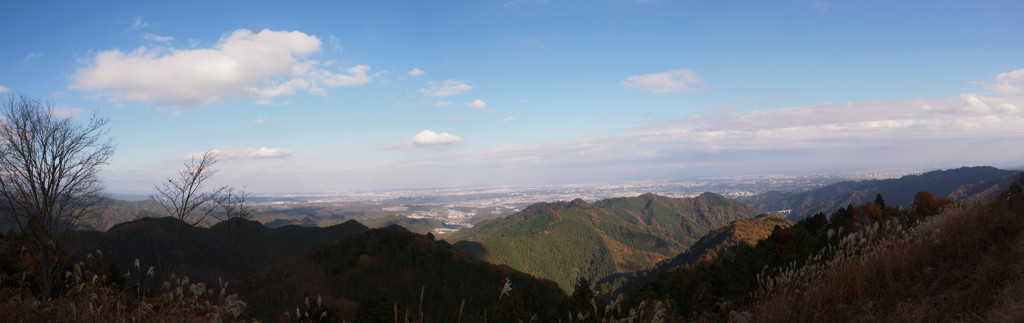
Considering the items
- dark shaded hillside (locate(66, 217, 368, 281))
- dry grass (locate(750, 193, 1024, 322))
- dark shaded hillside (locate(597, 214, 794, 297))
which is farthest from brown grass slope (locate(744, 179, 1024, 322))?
dark shaded hillside (locate(597, 214, 794, 297))

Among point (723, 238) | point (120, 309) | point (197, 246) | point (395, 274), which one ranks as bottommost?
point (723, 238)

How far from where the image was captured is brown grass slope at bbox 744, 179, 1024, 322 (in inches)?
125

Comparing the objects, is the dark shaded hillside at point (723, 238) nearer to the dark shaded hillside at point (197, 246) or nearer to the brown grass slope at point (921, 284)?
the dark shaded hillside at point (197, 246)

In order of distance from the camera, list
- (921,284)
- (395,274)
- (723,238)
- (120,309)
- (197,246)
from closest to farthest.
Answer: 1. (921,284)
2. (120,309)
3. (395,274)
4. (197,246)
5. (723,238)

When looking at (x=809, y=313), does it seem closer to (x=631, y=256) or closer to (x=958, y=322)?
(x=958, y=322)

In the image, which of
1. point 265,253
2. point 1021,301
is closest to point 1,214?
point 1021,301

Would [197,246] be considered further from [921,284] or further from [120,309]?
[921,284]

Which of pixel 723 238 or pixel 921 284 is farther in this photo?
pixel 723 238

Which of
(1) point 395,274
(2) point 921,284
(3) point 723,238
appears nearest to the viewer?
(2) point 921,284

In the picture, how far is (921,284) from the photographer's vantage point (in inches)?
158

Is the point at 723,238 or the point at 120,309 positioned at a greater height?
the point at 120,309

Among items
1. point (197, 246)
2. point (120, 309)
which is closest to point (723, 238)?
point (197, 246)

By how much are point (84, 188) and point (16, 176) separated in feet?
6.09

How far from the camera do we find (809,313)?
3.65 m
